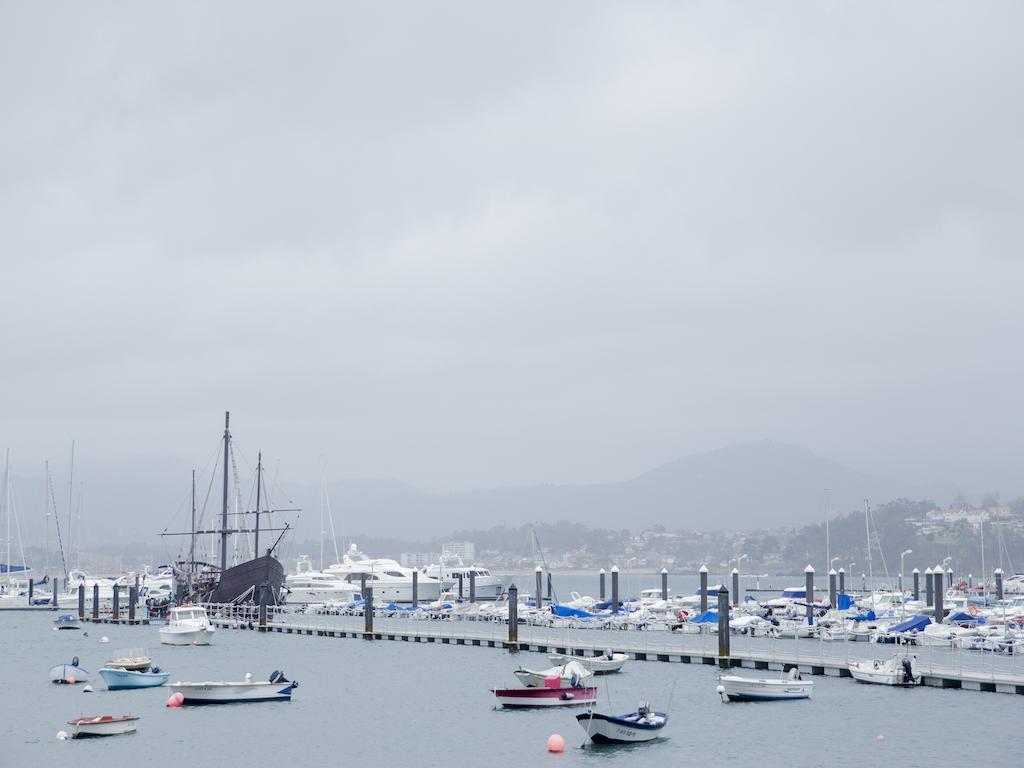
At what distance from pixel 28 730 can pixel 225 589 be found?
63432 millimetres

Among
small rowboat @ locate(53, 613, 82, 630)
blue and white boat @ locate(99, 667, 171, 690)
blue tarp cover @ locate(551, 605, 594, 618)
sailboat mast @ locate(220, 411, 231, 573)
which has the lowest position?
small rowboat @ locate(53, 613, 82, 630)

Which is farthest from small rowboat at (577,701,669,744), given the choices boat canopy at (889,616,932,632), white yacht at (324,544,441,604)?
Result: white yacht at (324,544,441,604)

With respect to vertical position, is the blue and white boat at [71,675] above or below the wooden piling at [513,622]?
below

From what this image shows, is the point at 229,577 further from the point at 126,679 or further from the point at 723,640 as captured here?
the point at 723,640

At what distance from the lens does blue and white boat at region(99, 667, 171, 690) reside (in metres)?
68.5

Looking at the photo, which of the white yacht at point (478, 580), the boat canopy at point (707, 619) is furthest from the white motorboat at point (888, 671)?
the white yacht at point (478, 580)

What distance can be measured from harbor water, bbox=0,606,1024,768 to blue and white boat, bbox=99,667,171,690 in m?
0.95

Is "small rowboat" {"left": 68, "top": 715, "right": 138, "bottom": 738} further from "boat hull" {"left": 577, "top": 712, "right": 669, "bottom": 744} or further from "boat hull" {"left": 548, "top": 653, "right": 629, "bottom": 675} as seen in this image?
"boat hull" {"left": 548, "top": 653, "right": 629, "bottom": 675}

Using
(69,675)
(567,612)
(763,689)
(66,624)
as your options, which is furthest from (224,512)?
(763,689)

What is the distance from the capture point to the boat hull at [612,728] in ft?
166

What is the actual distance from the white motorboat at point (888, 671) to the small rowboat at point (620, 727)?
17029mm

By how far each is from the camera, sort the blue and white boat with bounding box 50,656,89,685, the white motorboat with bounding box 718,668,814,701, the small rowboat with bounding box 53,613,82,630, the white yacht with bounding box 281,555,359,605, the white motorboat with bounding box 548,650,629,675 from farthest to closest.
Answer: the white yacht with bounding box 281,555,359,605 < the small rowboat with bounding box 53,613,82,630 < the blue and white boat with bounding box 50,656,89,685 < the white motorboat with bounding box 548,650,629,675 < the white motorboat with bounding box 718,668,814,701

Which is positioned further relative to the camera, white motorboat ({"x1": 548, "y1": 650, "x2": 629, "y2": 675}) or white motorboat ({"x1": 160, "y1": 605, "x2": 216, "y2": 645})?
white motorboat ({"x1": 160, "y1": 605, "x2": 216, "y2": 645})

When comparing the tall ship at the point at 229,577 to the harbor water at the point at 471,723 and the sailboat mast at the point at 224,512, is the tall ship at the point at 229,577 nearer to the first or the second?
the sailboat mast at the point at 224,512
